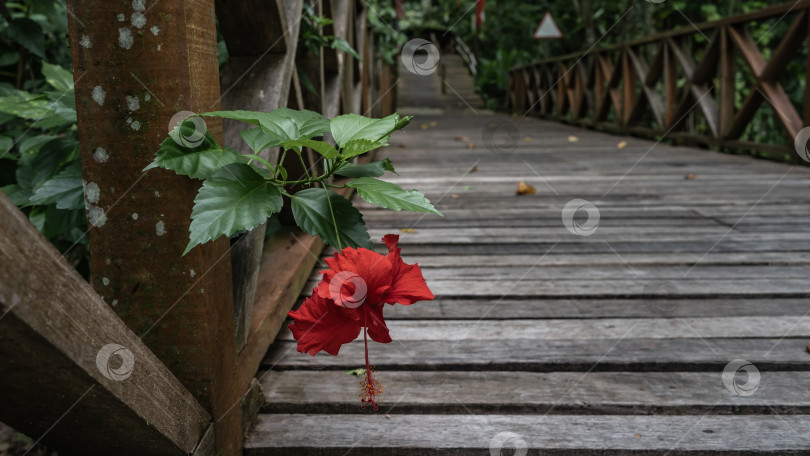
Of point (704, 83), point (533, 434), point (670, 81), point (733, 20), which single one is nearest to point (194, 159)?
point (533, 434)

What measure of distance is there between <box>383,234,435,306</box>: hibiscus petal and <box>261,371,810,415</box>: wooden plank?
59cm

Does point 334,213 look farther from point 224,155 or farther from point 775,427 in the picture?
point 775,427

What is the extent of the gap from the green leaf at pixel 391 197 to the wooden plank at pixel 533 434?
502 mm

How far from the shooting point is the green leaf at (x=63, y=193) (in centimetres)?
88

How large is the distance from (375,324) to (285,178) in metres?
0.19

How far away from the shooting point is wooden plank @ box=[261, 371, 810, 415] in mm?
1054

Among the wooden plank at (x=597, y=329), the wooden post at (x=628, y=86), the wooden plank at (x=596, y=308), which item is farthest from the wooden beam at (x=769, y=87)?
the wooden plank at (x=597, y=329)

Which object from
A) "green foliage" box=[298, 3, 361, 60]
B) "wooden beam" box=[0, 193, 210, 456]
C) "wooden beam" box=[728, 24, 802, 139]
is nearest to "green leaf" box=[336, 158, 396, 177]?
"wooden beam" box=[0, 193, 210, 456]

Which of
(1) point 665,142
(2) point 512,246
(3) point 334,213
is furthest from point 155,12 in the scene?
(1) point 665,142

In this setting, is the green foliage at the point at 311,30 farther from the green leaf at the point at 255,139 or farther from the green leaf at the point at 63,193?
the green leaf at the point at 255,139

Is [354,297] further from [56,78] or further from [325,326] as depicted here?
[56,78]

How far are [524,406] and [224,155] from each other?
0.69 metres

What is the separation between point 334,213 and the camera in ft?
2.14

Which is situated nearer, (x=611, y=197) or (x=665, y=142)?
(x=611, y=197)
